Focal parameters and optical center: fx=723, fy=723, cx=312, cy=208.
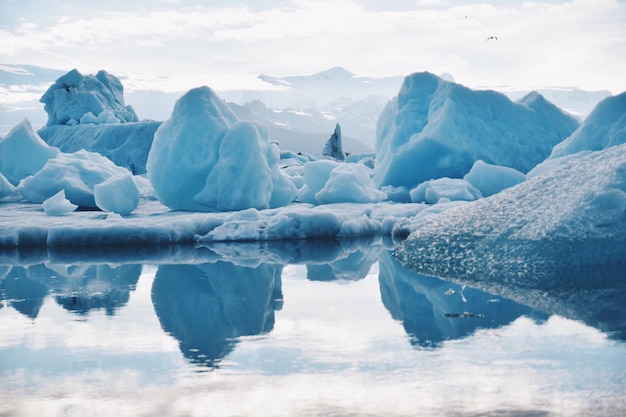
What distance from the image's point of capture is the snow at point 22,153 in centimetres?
1742

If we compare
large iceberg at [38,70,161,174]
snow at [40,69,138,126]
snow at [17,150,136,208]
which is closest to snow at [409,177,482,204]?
snow at [17,150,136,208]

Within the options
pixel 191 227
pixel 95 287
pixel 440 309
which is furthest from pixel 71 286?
pixel 440 309

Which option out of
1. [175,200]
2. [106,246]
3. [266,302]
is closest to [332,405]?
[266,302]

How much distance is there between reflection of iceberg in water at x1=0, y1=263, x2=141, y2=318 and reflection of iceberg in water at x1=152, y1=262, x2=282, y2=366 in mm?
345

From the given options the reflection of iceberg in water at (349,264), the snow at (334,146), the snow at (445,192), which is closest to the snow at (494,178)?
the snow at (445,192)

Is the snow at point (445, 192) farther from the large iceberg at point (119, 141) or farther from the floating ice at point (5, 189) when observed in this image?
the large iceberg at point (119, 141)

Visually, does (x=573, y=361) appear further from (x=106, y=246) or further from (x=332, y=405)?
(x=106, y=246)

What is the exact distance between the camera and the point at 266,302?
589cm

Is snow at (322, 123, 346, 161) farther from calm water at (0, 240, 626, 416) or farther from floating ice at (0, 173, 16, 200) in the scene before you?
calm water at (0, 240, 626, 416)

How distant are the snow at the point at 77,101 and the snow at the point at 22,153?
13842mm

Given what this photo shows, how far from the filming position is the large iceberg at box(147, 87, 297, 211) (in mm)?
12367

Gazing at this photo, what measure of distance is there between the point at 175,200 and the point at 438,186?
15.7ft

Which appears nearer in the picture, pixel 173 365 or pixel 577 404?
pixel 577 404

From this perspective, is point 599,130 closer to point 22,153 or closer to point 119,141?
point 22,153
